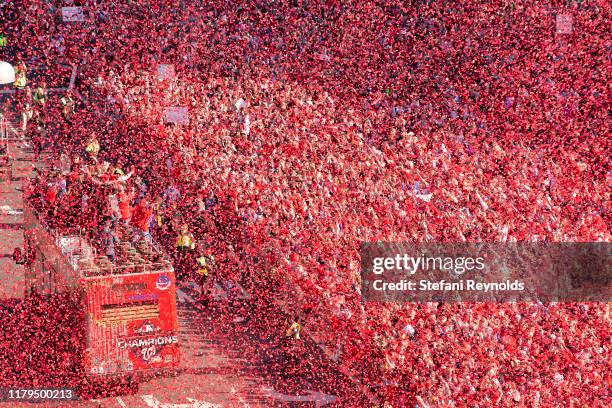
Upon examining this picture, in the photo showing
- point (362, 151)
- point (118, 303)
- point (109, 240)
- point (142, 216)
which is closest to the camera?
point (118, 303)

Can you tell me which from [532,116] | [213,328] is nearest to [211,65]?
[532,116]

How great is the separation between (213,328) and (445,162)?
9.84 meters

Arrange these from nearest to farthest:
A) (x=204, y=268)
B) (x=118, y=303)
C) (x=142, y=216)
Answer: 1. (x=118, y=303)
2. (x=204, y=268)
3. (x=142, y=216)

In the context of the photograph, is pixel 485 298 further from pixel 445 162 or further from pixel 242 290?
pixel 445 162

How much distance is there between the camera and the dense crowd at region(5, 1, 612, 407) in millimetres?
18422

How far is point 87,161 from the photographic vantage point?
80.5ft

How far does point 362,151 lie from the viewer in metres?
27.6

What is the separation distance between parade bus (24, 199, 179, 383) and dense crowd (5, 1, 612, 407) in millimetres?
3743

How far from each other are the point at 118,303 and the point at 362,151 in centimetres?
1307

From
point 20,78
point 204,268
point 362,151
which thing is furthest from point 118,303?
point 362,151

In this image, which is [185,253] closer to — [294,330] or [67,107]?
[294,330]

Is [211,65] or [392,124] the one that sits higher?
[211,65]

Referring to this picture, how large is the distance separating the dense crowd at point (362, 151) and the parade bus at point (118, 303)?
12.3ft

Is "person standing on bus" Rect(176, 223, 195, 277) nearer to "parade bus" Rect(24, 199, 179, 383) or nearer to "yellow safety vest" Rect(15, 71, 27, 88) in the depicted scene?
"parade bus" Rect(24, 199, 179, 383)
